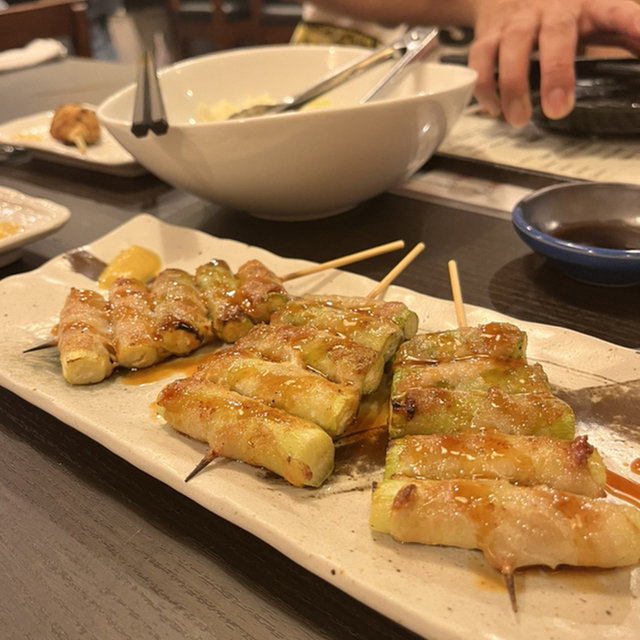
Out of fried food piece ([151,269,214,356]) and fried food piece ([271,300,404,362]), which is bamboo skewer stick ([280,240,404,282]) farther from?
fried food piece ([151,269,214,356])

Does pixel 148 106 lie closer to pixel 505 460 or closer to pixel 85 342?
pixel 85 342

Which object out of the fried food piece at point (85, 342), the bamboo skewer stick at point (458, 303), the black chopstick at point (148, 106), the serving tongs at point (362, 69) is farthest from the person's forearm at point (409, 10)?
the fried food piece at point (85, 342)

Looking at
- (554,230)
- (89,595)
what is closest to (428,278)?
(554,230)

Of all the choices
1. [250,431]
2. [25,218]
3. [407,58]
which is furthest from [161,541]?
[407,58]

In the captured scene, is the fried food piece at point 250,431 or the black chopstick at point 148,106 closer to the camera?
the fried food piece at point 250,431

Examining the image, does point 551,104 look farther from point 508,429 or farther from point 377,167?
point 508,429

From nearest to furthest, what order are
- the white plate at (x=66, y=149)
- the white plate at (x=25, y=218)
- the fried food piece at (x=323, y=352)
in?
the fried food piece at (x=323, y=352) → the white plate at (x=25, y=218) → the white plate at (x=66, y=149)

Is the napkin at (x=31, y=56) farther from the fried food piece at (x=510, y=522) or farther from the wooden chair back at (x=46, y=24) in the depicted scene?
the fried food piece at (x=510, y=522)
